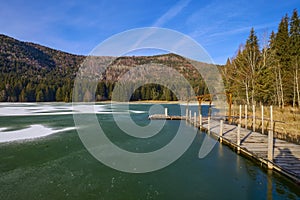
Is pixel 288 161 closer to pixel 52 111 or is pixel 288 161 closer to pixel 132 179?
pixel 132 179

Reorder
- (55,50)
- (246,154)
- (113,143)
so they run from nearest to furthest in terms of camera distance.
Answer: (246,154), (113,143), (55,50)

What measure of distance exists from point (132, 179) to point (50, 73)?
137246 mm

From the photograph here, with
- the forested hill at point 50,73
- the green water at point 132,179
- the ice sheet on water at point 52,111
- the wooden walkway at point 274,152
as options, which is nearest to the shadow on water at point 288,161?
the wooden walkway at point 274,152

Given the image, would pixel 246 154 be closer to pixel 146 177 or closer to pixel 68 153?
pixel 146 177

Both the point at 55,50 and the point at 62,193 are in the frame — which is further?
the point at 55,50

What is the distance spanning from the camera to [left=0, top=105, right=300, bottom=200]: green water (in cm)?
535

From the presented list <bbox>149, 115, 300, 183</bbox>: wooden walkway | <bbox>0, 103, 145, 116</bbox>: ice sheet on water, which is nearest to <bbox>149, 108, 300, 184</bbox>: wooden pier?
<bbox>149, 115, 300, 183</bbox>: wooden walkway

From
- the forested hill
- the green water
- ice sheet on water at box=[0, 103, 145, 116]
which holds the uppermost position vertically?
the forested hill

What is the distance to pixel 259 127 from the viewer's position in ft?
48.3

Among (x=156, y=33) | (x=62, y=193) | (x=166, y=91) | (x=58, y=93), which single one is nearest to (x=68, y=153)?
(x=62, y=193)

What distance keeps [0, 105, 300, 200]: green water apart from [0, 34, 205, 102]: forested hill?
64387 millimetres

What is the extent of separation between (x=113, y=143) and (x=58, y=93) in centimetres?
6832

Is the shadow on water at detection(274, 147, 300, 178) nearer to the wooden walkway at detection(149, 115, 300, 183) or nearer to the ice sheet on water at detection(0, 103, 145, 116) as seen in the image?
the wooden walkway at detection(149, 115, 300, 183)

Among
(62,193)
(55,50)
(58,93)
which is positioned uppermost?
(55,50)
